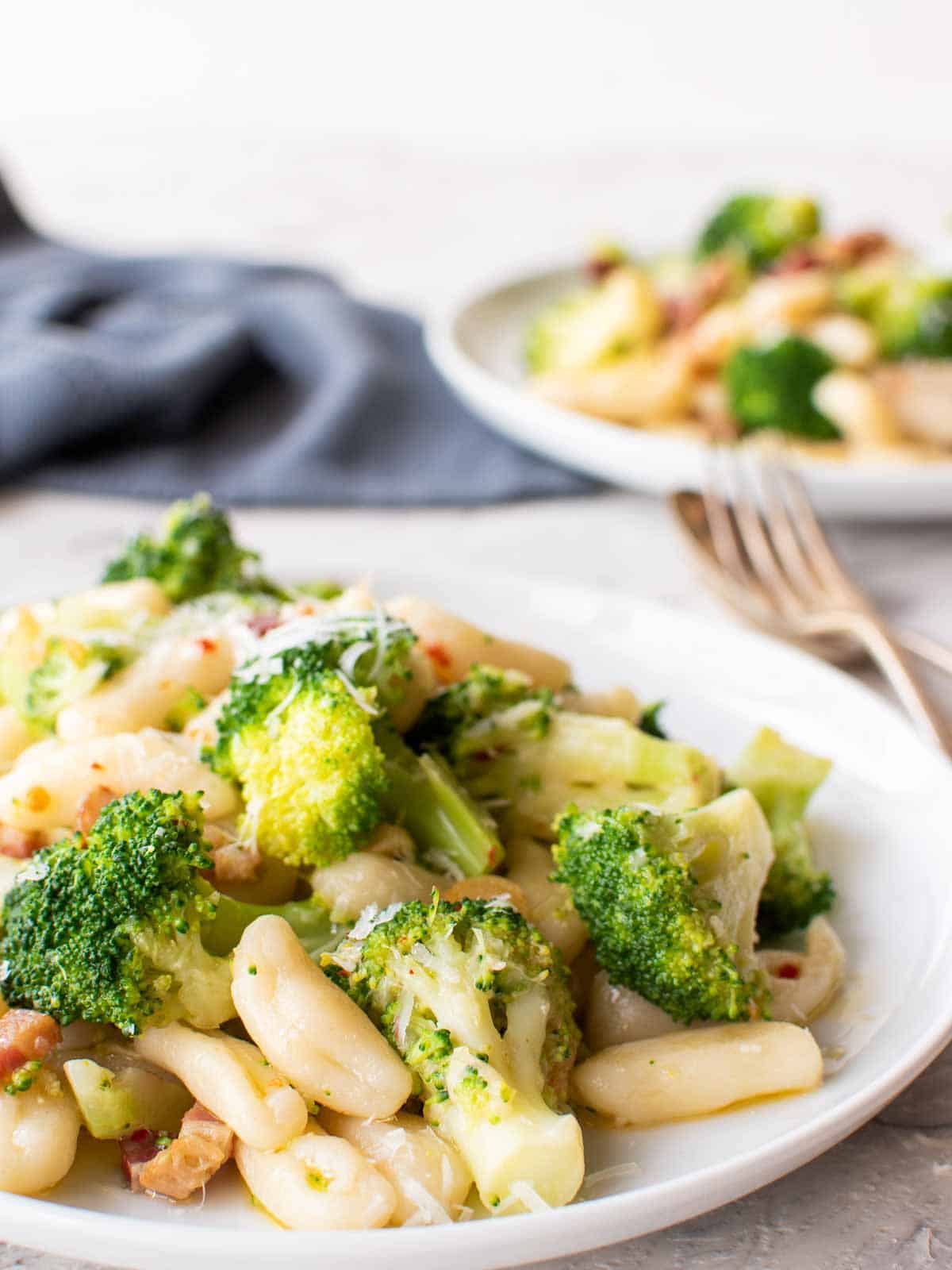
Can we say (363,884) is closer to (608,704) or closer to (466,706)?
(466,706)

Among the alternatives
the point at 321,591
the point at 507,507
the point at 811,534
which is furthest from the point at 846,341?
the point at 321,591

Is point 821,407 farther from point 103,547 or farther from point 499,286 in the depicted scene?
point 103,547

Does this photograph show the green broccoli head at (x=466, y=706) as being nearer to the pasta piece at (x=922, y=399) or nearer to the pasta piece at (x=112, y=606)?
the pasta piece at (x=112, y=606)

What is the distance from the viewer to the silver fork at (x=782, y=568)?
2.53 metres

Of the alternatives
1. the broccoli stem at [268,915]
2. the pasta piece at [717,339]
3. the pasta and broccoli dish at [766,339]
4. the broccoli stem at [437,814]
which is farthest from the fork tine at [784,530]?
the broccoli stem at [268,915]

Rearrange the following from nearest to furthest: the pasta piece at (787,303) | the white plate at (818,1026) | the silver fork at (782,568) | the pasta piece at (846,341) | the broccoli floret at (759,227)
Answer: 1. the white plate at (818,1026)
2. the silver fork at (782,568)
3. the pasta piece at (846,341)
4. the pasta piece at (787,303)
5. the broccoli floret at (759,227)

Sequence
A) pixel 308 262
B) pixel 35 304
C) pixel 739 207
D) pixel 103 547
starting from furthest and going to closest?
pixel 308 262, pixel 739 207, pixel 35 304, pixel 103 547

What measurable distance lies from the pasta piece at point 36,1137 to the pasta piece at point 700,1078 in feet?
1.61

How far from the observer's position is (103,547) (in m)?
3.37

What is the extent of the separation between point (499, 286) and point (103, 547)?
60.5 inches

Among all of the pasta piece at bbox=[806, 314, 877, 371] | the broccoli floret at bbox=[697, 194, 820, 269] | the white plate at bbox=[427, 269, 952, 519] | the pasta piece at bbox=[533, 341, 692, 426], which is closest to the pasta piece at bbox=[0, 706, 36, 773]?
the white plate at bbox=[427, 269, 952, 519]

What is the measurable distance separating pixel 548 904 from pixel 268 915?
13.3 inches

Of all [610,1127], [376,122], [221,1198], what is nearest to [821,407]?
[610,1127]

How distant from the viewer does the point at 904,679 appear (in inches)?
90.2
